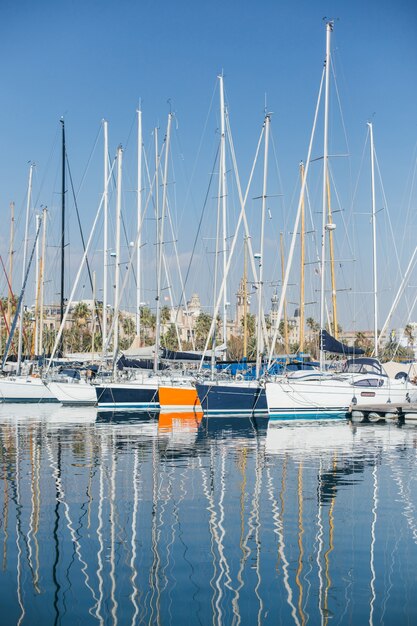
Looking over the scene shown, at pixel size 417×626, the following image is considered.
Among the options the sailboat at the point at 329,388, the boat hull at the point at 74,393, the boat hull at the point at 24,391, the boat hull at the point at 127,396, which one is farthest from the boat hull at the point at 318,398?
the boat hull at the point at 24,391

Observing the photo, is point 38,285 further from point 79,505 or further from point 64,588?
point 64,588

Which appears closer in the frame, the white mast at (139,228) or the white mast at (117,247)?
the white mast at (117,247)

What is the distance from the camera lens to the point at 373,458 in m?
26.7

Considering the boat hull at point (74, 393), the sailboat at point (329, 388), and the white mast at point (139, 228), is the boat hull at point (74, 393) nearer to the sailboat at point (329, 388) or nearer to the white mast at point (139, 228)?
the white mast at point (139, 228)

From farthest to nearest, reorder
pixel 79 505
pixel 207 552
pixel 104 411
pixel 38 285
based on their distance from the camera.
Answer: pixel 38 285 → pixel 104 411 → pixel 79 505 → pixel 207 552

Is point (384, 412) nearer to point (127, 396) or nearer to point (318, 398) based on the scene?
point (318, 398)

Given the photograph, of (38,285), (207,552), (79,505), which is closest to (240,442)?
(79,505)

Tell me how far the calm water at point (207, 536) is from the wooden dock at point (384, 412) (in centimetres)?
1299

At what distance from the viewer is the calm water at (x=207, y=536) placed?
1158cm

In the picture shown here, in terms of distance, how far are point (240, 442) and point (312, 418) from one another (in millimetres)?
10917

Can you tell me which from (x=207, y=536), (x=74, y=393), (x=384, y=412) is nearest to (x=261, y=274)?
(x=384, y=412)

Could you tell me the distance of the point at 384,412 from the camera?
42.0 m

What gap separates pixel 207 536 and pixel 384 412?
28.2 metres

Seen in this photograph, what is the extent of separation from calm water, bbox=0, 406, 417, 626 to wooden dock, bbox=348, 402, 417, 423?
42.6 feet
